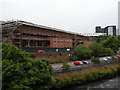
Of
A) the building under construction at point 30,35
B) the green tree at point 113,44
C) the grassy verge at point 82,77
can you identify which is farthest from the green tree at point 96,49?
the grassy verge at point 82,77

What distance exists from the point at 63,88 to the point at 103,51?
24.0 m

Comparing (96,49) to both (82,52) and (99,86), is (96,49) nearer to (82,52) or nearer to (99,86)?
(82,52)

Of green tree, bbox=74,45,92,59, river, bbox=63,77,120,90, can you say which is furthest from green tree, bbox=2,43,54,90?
green tree, bbox=74,45,92,59

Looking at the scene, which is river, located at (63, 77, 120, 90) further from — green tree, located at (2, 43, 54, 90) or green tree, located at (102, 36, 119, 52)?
green tree, located at (102, 36, 119, 52)

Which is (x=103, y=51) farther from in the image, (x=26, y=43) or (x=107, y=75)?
(x=26, y=43)

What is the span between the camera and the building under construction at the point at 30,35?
3175cm

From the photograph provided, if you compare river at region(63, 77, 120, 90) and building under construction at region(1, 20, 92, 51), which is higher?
building under construction at region(1, 20, 92, 51)

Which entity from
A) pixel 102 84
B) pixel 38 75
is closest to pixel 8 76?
pixel 38 75

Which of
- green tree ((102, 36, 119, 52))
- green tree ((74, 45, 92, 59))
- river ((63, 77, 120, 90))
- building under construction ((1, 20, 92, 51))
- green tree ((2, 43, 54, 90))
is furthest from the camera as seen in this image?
green tree ((102, 36, 119, 52))

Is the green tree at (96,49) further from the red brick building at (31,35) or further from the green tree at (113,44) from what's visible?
the red brick building at (31,35)

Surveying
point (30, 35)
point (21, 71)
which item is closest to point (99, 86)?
point (21, 71)

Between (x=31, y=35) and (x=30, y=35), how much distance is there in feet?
1.20

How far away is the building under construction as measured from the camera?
104 feet

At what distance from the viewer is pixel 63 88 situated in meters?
16.6
